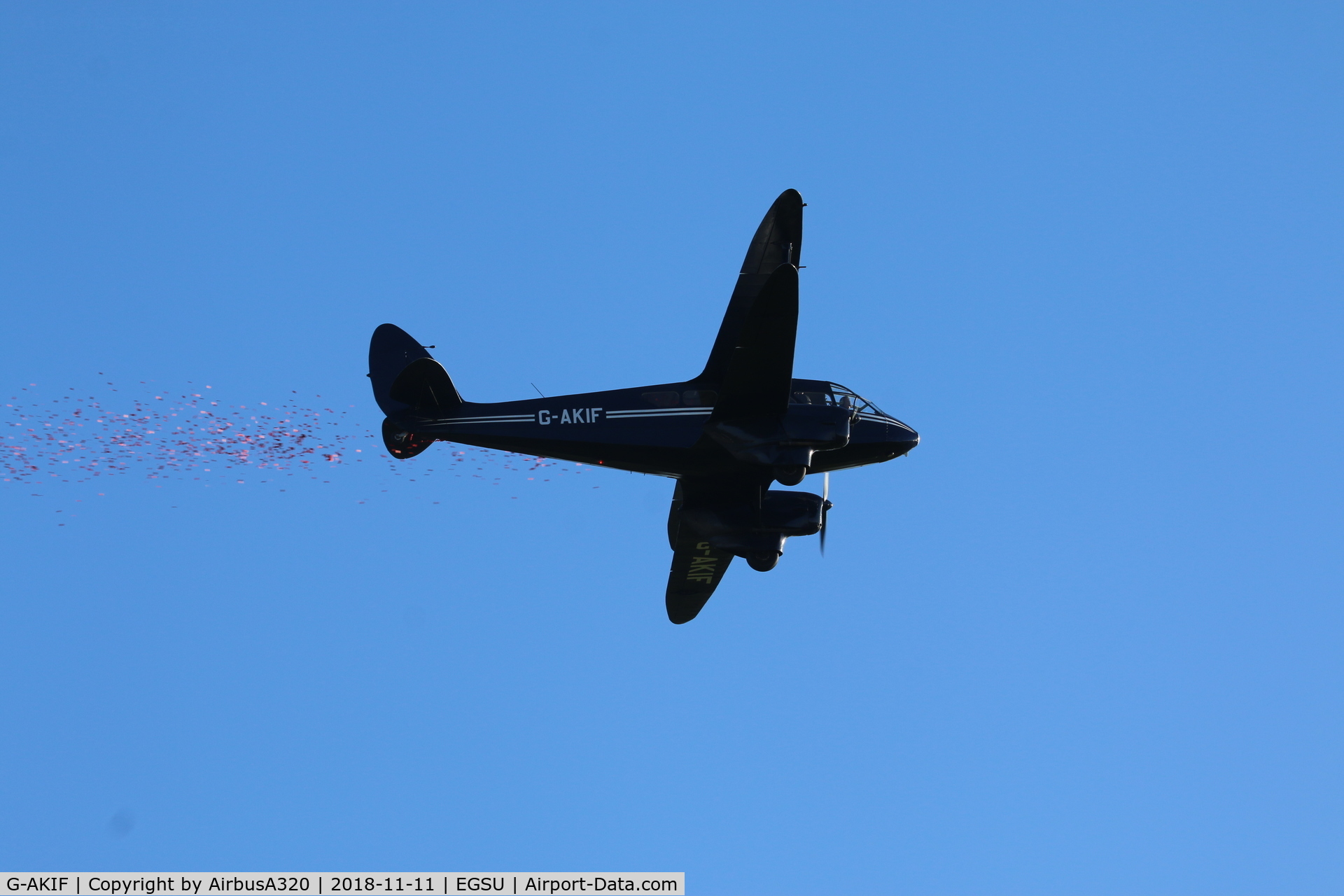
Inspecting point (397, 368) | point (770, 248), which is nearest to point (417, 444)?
point (397, 368)

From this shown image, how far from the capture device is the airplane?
26.6 m

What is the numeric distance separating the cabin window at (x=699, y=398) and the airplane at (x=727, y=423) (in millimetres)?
23

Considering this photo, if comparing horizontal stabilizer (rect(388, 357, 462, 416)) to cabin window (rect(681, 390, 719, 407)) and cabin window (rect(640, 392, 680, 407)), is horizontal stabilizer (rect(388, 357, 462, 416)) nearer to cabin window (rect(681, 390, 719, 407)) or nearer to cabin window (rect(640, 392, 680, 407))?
cabin window (rect(640, 392, 680, 407))

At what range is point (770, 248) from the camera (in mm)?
28062

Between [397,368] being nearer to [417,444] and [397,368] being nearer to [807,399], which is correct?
[417,444]

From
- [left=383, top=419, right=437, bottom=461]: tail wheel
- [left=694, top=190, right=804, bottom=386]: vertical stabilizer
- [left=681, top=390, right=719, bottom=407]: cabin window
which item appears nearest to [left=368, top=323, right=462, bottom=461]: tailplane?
[left=383, top=419, right=437, bottom=461]: tail wheel

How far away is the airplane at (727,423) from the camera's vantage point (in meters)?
26.6

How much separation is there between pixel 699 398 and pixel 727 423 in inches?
55.8

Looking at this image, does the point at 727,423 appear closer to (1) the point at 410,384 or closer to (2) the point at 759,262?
(2) the point at 759,262

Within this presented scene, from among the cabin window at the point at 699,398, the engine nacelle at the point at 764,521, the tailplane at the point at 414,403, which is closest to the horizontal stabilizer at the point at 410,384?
the tailplane at the point at 414,403

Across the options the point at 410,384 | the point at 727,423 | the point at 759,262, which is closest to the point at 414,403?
the point at 410,384

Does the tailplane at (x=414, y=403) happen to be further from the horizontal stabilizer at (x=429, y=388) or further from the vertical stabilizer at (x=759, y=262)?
the vertical stabilizer at (x=759, y=262)

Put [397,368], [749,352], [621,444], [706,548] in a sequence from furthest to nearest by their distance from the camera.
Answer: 1. [706,548]
2. [397,368]
3. [621,444]
4. [749,352]

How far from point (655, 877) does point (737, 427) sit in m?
10.6
